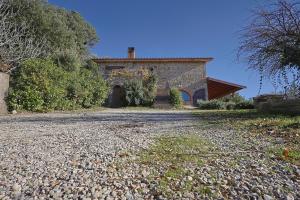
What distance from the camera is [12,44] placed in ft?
49.1

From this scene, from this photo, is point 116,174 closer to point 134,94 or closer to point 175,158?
point 175,158

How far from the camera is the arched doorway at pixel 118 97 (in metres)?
22.7

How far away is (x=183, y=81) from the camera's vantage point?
24.1 meters

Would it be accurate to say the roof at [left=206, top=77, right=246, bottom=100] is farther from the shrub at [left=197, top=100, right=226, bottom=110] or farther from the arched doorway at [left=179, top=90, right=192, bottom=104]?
the shrub at [left=197, top=100, right=226, bottom=110]

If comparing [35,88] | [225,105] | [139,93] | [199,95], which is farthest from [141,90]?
[35,88]

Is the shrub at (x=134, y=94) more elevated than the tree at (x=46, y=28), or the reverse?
the tree at (x=46, y=28)

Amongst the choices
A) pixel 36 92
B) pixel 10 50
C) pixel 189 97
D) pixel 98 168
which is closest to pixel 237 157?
pixel 98 168

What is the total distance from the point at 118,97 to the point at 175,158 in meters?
20.2

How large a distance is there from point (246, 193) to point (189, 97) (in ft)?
70.9

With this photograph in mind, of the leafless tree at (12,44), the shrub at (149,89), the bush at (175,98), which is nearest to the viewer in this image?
the leafless tree at (12,44)

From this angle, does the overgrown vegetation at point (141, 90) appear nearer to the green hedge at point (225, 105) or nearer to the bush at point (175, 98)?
the bush at point (175, 98)

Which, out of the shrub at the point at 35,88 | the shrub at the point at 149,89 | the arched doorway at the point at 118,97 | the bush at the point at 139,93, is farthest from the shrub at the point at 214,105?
the shrub at the point at 35,88

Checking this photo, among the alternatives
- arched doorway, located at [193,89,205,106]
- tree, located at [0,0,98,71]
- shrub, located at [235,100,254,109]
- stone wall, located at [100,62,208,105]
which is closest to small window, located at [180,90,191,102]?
stone wall, located at [100,62,208,105]

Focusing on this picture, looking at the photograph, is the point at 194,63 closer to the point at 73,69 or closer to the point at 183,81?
the point at 183,81
